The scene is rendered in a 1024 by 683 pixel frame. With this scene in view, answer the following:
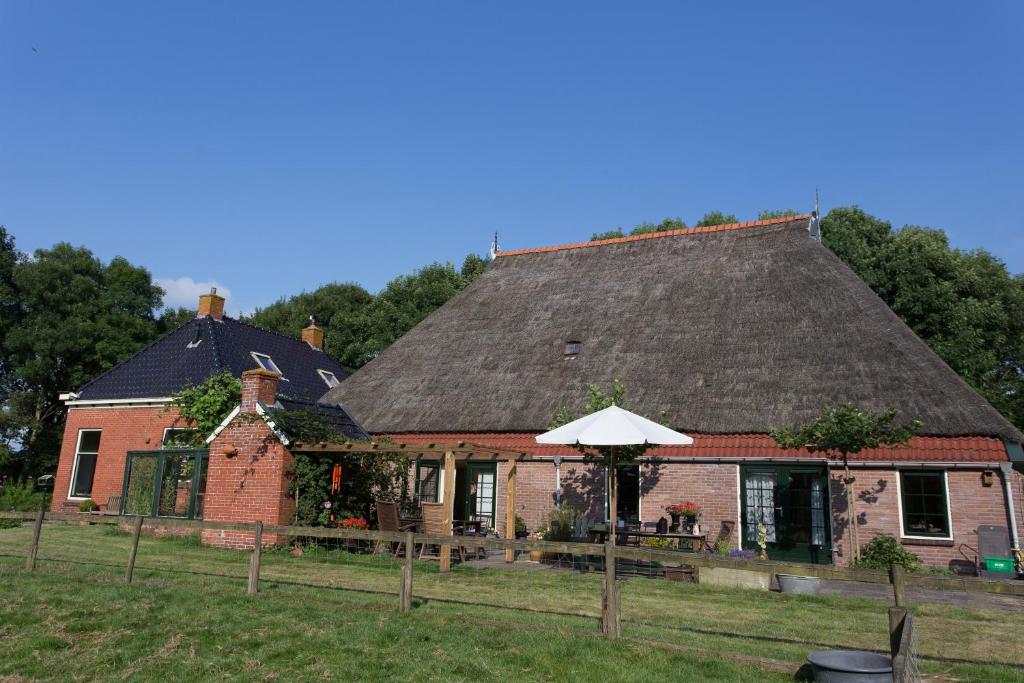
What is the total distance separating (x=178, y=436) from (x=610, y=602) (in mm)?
16499

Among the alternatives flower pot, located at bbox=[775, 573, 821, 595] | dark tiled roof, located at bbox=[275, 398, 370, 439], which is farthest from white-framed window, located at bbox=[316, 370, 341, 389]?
flower pot, located at bbox=[775, 573, 821, 595]

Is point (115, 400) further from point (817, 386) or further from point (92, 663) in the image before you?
point (817, 386)

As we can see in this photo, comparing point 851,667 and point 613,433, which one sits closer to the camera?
point 851,667

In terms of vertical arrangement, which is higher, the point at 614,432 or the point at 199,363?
the point at 199,363

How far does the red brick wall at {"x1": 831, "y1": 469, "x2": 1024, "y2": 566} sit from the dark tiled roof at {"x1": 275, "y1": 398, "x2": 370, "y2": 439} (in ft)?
34.3

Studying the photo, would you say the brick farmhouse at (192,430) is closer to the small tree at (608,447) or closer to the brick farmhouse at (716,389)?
the brick farmhouse at (716,389)

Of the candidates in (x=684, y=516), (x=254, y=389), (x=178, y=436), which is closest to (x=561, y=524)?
(x=684, y=516)

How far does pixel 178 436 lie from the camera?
19.6 metres

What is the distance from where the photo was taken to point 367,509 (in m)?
14.7

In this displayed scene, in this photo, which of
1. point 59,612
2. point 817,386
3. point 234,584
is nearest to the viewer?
point 59,612

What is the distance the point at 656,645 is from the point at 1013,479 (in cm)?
1108

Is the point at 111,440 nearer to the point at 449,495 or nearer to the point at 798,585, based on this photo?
the point at 449,495

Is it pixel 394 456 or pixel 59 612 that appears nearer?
pixel 59 612

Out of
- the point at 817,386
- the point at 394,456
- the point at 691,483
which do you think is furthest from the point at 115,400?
the point at 817,386
